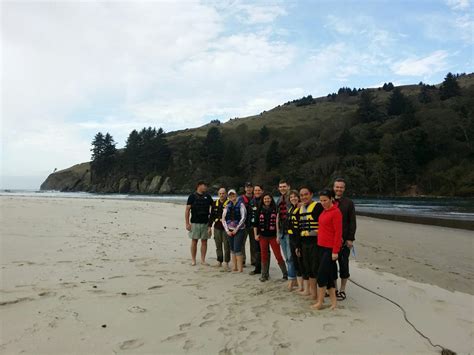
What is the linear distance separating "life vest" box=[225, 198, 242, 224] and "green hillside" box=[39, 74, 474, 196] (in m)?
30.1

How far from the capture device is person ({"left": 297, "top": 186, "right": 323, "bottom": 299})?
5.48 m

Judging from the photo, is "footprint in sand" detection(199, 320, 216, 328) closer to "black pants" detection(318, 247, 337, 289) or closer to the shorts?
"black pants" detection(318, 247, 337, 289)

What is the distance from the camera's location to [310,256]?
18.1 ft

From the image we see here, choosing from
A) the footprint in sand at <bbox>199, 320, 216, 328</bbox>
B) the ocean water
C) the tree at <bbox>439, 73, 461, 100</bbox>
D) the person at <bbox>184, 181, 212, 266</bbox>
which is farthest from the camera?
the tree at <bbox>439, 73, 461, 100</bbox>

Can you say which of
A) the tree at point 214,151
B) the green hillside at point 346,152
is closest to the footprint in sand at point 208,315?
the green hillside at point 346,152

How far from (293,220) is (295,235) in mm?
265

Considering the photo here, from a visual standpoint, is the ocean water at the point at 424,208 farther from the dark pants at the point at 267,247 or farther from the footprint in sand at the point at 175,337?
the footprint in sand at the point at 175,337

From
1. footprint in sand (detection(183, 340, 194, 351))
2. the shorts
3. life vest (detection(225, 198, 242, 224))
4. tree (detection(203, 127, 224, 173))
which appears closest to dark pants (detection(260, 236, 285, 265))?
life vest (detection(225, 198, 242, 224))

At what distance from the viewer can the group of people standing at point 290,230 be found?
204 inches

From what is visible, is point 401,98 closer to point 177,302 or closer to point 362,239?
point 362,239

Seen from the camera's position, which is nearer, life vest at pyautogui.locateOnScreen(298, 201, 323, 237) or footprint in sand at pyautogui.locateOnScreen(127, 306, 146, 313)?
footprint in sand at pyautogui.locateOnScreen(127, 306, 146, 313)

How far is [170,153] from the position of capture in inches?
3944

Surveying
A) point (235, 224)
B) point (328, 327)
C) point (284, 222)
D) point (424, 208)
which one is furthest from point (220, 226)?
point (424, 208)

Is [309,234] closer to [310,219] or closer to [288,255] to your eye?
[310,219]
